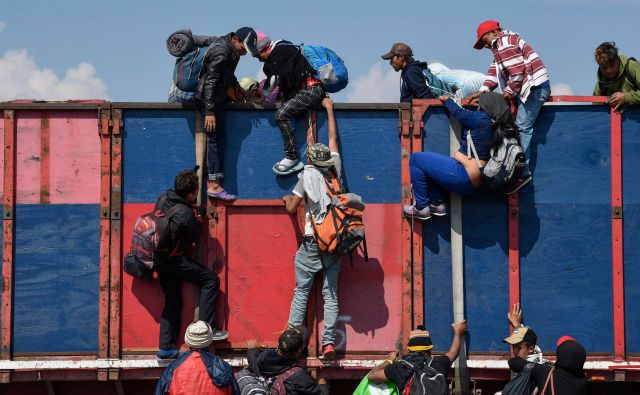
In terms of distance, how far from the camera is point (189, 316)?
394 inches

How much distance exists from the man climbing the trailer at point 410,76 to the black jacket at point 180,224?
7.84 ft

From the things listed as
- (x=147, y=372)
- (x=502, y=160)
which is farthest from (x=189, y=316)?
(x=502, y=160)

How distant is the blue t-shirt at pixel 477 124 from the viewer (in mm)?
9914

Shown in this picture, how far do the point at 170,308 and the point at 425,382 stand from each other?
2470mm

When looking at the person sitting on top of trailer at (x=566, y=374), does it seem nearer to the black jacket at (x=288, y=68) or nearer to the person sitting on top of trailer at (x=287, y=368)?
the person sitting on top of trailer at (x=287, y=368)

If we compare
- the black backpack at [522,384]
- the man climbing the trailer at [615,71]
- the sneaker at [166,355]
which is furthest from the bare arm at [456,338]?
the man climbing the trailer at [615,71]

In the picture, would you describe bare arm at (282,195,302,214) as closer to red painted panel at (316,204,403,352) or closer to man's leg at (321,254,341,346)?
man's leg at (321,254,341,346)

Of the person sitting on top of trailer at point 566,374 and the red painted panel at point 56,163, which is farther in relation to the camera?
the red painted panel at point 56,163

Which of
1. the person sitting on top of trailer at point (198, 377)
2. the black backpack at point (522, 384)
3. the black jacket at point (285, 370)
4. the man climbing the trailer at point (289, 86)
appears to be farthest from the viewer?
the man climbing the trailer at point (289, 86)

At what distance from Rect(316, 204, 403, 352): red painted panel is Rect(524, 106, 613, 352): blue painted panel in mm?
1171

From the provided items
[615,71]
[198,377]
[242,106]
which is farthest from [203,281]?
[615,71]

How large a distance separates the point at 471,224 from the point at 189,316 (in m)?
2.72

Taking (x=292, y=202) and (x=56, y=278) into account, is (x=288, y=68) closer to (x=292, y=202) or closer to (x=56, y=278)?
(x=292, y=202)

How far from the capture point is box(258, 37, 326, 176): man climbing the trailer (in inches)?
393
